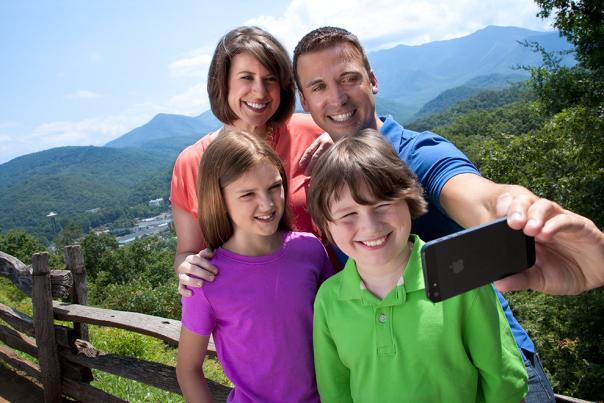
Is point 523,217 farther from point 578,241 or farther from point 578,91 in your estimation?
point 578,91

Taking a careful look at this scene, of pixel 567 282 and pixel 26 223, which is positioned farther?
pixel 26 223

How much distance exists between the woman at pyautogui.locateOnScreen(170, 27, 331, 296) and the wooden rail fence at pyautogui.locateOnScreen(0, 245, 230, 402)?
5.11ft

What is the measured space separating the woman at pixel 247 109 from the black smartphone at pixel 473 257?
3.90ft

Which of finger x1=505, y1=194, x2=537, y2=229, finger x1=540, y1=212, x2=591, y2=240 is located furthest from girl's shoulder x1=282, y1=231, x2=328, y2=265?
finger x1=540, y1=212, x2=591, y2=240

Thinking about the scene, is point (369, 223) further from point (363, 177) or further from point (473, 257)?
point (473, 257)

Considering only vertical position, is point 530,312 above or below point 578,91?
below

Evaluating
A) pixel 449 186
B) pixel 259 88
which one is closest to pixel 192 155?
pixel 259 88

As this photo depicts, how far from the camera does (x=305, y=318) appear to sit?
1.83 m

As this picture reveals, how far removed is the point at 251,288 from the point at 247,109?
1.04m

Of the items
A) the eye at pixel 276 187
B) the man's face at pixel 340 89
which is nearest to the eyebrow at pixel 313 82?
the man's face at pixel 340 89

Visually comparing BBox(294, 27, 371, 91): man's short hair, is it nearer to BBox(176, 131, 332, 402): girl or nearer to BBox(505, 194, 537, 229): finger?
BBox(176, 131, 332, 402): girl

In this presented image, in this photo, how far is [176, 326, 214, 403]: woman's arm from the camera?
1840 mm

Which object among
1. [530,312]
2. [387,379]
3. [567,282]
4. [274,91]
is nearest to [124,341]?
[274,91]

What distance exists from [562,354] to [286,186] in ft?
37.0
